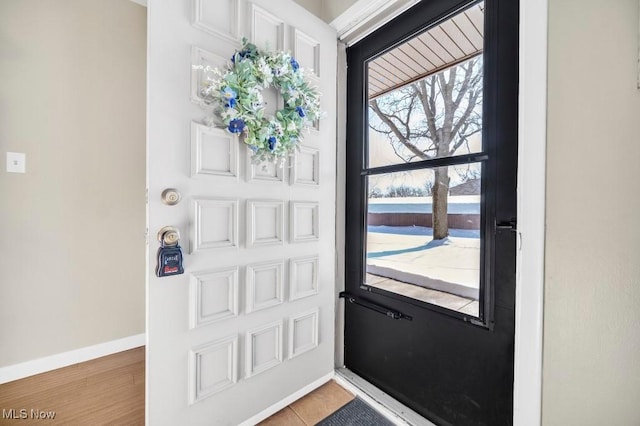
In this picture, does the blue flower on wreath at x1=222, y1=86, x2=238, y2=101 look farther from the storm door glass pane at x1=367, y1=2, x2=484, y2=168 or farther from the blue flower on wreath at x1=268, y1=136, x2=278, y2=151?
the storm door glass pane at x1=367, y1=2, x2=484, y2=168

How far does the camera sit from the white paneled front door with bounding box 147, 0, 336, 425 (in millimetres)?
971

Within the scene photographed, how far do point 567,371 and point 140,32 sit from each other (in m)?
3.08

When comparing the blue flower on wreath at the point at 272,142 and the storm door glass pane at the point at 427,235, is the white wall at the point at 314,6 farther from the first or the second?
the storm door glass pane at the point at 427,235

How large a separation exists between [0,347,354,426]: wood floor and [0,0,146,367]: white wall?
0.23m

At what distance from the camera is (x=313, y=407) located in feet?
4.46

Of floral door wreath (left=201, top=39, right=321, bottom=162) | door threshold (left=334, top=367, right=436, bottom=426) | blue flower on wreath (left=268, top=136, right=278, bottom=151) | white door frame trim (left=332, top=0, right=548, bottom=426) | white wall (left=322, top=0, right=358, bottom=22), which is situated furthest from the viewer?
white wall (left=322, top=0, right=358, bottom=22)

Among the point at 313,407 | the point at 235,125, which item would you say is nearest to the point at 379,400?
the point at 313,407

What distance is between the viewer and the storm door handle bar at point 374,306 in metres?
1.36

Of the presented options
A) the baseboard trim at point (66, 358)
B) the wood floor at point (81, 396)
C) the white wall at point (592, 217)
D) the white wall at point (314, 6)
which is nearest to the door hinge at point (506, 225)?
the white wall at point (592, 217)

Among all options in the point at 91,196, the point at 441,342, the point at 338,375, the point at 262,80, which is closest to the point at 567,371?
the point at 441,342

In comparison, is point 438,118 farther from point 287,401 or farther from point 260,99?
point 287,401

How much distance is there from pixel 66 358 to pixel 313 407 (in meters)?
1.68

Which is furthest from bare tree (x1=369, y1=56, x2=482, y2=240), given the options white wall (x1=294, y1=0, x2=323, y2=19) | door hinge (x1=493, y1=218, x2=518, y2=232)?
white wall (x1=294, y1=0, x2=323, y2=19)

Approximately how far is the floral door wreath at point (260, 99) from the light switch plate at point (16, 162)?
1.42 meters
